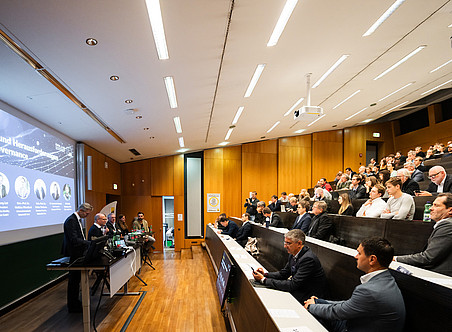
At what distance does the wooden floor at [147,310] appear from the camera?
145 inches

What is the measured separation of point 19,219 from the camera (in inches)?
170

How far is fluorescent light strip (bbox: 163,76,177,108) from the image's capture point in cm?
432

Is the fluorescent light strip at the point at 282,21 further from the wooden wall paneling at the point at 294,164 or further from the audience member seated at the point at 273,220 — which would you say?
the wooden wall paneling at the point at 294,164

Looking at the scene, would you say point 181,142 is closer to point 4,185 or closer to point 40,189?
point 40,189

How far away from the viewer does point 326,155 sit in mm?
12195

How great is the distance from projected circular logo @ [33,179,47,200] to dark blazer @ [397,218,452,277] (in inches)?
207

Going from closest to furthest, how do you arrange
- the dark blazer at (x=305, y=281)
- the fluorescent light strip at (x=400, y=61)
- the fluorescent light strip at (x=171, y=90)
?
the dark blazer at (x=305, y=281), the fluorescent light strip at (x=171, y=90), the fluorescent light strip at (x=400, y=61)

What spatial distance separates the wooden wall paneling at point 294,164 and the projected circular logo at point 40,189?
868 cm

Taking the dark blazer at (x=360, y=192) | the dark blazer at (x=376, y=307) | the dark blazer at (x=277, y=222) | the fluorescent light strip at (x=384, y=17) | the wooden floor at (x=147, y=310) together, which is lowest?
the wooden floor at (x=147, y=310)

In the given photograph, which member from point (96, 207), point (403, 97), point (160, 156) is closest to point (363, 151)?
point (403, 97)

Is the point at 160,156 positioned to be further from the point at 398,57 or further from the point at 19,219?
the point at 398,57

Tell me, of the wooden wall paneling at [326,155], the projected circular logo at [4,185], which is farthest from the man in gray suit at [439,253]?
the wooden wall paneling at [326,155]

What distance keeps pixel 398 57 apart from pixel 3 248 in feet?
24.2

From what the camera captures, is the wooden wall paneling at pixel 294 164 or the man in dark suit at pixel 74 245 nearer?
the man in dark suit at pixel 74 245
